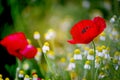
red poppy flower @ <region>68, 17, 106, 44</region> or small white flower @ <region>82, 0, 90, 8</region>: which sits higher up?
small white flower @ <region>82, 0, 90, 8</region>

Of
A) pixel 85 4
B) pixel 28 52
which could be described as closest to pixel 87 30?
pixel 28 52

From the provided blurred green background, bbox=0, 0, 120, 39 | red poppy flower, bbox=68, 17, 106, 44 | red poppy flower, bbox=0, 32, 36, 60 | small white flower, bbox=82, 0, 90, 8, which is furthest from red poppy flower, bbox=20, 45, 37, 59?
small white flower, bbox=82, 0, 90, 8

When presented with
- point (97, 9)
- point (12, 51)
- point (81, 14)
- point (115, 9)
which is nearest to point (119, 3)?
point (115, 9)

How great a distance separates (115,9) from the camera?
172 centimetres

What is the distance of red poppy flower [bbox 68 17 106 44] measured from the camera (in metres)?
1.44

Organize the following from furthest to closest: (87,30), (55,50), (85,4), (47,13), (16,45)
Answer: (85,4) → (47,13) → (55,50) → (16,45) → (87,30)

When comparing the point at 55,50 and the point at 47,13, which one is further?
the point at 47,13

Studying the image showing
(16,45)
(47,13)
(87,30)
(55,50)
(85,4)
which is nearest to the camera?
(87,30)

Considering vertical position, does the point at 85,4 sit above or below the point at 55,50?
above

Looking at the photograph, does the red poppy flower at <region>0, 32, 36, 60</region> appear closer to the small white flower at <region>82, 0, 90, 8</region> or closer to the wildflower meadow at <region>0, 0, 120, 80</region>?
the wildflower meadow at <region>0, 0, 120, 80</region>

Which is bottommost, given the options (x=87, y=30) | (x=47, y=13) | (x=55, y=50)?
(x=55, y=50)

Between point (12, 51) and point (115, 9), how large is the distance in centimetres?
45

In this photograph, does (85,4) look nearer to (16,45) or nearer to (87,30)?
(16,45)

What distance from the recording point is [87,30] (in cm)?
145
